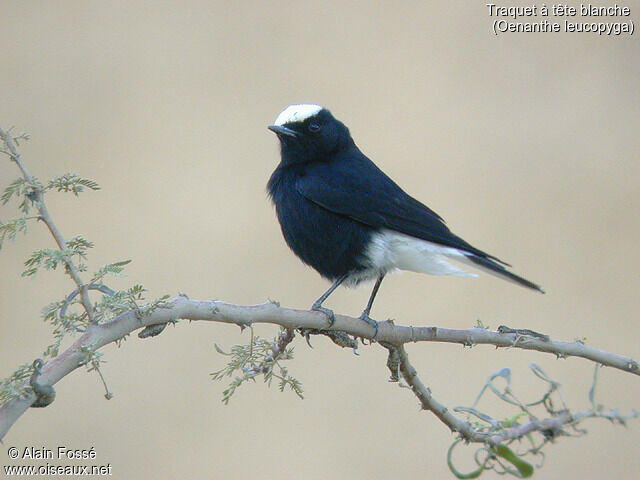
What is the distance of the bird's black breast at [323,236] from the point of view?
3.19 m

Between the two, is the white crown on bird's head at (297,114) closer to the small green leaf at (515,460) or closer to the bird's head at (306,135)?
the bird's head at (306,135)

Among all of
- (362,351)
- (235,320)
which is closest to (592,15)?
(362,351)

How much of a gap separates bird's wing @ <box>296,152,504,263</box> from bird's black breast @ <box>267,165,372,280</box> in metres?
0.03

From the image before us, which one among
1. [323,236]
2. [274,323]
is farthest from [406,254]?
[274,323]

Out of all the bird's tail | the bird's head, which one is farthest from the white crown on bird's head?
the bird's tail

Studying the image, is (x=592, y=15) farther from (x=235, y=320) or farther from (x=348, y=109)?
(x=235, y=320)

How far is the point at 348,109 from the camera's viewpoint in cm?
638

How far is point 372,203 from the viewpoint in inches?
129

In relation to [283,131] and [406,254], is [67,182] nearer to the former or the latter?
[406,254]

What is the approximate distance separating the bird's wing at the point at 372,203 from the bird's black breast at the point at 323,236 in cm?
3

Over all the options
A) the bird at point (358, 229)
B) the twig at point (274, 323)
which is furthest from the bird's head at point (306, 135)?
the twig at point (274, 323)

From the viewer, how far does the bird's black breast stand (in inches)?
126

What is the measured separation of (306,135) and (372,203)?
0.47 m

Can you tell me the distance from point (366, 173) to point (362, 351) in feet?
6.74
